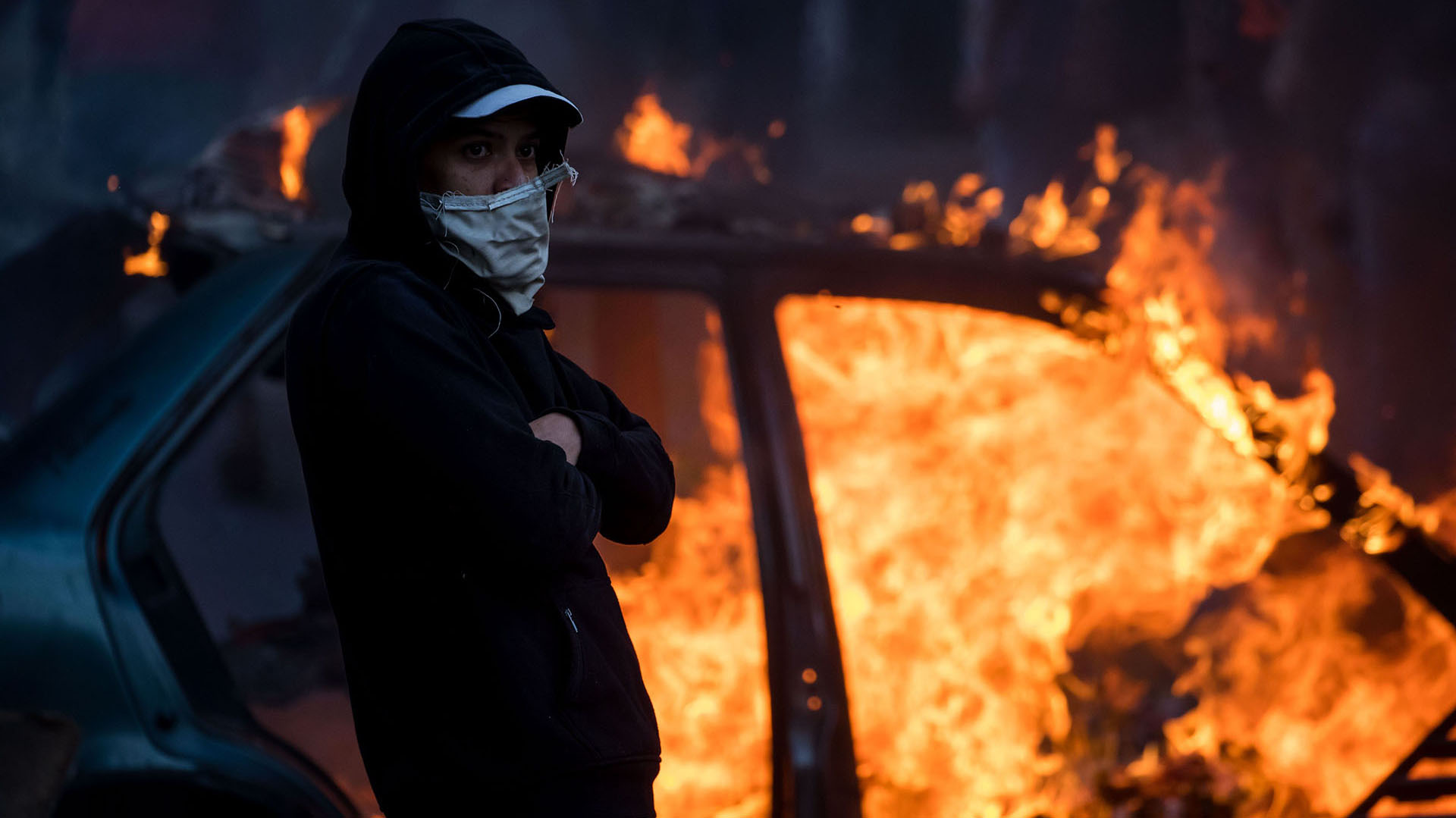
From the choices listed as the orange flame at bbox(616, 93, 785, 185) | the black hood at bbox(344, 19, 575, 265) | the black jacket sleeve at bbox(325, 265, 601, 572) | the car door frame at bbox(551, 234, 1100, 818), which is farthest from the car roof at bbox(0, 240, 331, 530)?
the orange flame at bbox(616, 93, 785, 185)

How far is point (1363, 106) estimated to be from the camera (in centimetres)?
547

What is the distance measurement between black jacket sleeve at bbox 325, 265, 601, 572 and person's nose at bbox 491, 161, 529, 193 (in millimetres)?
201

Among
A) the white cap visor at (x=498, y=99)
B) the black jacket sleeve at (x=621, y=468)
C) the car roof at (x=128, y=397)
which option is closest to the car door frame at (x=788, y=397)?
the car roof at (x=128, y=397)

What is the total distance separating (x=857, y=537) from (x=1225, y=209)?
16.7ft

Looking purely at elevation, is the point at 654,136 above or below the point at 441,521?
above

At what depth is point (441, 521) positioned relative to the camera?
47.0 inches

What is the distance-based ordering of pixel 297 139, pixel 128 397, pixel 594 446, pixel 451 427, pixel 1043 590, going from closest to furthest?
pixel 451 427
pixel 594 446
pixel 128 397
pixel 1043 590
pixel 297 139

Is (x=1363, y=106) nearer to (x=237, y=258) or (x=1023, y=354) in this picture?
(x=1023, y=354)

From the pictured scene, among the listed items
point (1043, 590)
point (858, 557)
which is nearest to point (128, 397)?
point (858, 557)

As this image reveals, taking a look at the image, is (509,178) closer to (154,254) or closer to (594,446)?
(594,446)

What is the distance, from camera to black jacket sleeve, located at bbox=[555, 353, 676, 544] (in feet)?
4.40

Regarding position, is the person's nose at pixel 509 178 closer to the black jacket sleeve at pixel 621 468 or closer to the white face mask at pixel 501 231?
the white face mask at pixel 501 231

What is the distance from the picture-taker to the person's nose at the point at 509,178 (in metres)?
1.35

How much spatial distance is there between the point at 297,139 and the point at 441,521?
2.27 metres
